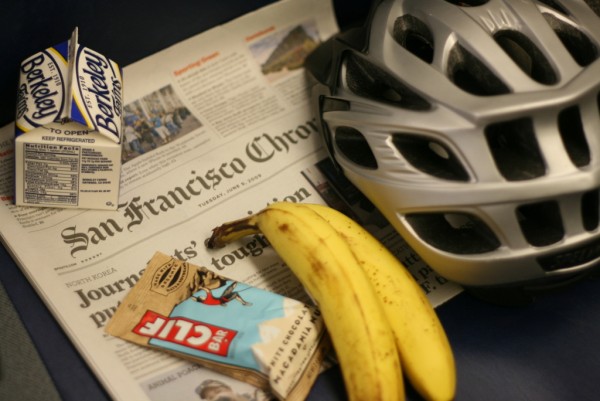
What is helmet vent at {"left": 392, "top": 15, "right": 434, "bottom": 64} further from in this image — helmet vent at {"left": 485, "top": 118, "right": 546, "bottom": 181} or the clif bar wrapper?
the clif bar wrapper

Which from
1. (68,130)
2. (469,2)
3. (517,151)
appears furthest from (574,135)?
(68,130)

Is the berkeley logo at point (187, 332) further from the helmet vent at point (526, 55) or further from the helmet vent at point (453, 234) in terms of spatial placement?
the helmet vent at point (526, 55)

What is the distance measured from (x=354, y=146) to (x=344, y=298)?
0.17m

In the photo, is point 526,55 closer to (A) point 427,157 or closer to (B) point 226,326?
(A) point 427,157

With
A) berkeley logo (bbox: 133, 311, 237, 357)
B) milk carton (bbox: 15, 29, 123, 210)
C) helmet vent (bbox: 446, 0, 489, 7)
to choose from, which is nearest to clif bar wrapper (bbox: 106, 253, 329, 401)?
berkeley logo (bbox: 133, 311, 237, 357)

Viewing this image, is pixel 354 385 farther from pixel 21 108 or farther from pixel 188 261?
pixel 21 108

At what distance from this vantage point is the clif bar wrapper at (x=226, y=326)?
529mm

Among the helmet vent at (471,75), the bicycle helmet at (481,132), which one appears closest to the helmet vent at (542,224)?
the bicycle helmet at (481,132)

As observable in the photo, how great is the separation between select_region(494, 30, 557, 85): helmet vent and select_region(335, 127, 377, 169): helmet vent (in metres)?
0.15

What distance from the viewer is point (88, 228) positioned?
646 millimetres

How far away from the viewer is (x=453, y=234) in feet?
1.86

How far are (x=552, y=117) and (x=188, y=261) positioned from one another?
35 centimetres

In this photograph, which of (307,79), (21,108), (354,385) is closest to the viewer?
(354,385)

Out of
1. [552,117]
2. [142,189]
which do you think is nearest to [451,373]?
[552,117]
